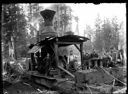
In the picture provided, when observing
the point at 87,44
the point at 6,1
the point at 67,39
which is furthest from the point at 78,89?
the point at 87,44

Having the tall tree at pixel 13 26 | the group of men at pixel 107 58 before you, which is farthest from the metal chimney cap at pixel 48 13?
the tall tree at pixel 13 26

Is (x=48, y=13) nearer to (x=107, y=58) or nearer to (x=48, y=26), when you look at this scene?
(x=48, y=26)

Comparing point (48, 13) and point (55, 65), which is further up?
point (48, 13)

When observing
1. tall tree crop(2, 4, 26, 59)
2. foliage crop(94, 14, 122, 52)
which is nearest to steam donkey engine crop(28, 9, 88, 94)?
tall tree crop(2, 4, 26, 59)

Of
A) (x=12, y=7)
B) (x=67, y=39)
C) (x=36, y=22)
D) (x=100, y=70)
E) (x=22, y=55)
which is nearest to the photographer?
(x=100, y=70)

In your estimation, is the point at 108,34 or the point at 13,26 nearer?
the point at 13,26

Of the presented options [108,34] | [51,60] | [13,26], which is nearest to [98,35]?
[108,34]

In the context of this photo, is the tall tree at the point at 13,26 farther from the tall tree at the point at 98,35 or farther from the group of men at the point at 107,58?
the tall tree at the point at 98,35

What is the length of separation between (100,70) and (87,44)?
30.0 meters

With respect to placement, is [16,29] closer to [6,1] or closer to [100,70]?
[100,70]

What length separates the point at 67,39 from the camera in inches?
376

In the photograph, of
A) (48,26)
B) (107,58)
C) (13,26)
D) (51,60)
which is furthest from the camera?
(13,26)

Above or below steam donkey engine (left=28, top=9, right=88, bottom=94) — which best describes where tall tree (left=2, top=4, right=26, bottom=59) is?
above

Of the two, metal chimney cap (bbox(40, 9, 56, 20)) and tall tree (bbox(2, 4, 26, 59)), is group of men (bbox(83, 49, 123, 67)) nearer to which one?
metal chimney cap (bbox(40, 9, 56, 20))
